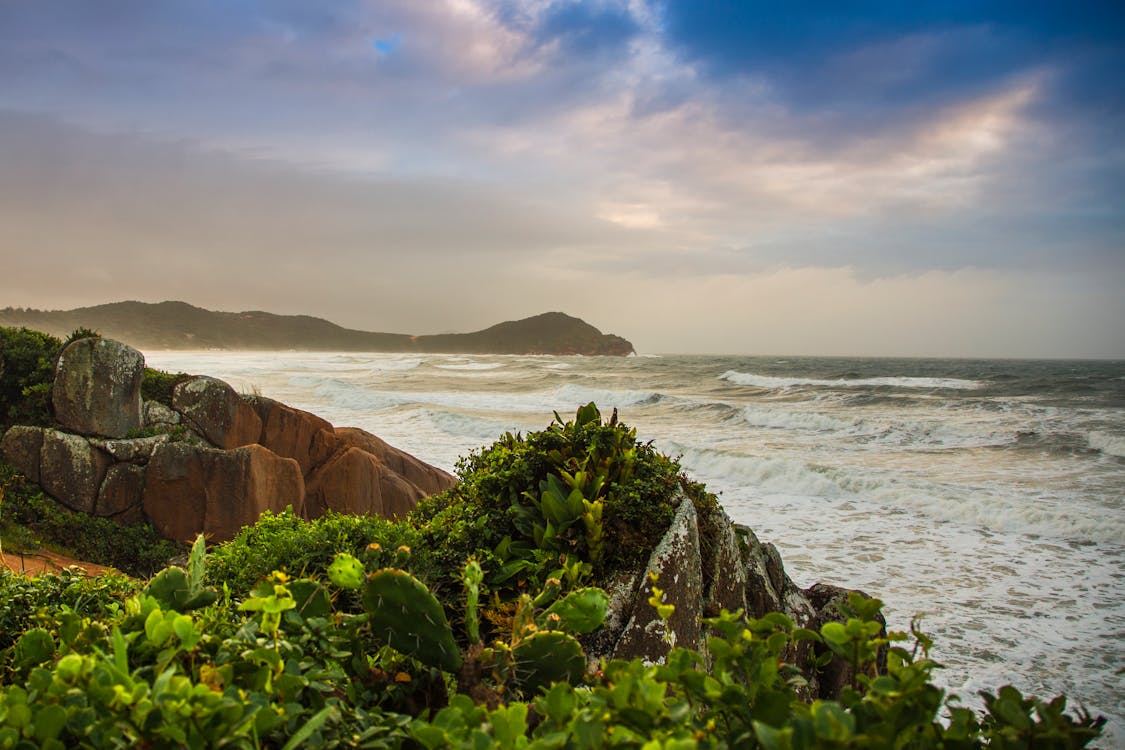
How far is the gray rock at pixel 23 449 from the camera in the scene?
9.23m

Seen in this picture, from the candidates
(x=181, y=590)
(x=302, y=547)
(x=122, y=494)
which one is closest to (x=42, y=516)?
(x=122, y=494)

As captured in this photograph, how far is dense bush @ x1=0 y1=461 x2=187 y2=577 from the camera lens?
8.98m

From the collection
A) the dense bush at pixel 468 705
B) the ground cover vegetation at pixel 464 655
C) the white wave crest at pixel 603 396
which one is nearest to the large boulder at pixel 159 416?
the ground cover vegetation at pixel 464 655

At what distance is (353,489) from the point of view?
35.9 ft

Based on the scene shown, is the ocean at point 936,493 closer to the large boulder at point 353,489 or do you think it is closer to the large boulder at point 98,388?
the large boulder at point 353,489

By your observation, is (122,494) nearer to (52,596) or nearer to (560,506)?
(52,596)

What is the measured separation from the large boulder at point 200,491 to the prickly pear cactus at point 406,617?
8.65m

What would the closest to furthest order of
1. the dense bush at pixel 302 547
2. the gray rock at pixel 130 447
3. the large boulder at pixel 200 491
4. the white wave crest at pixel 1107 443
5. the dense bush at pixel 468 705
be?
the dense bush at pixel 468 705
the dense bush at pixel 302 547
the large boulder at pixel 200 491
the gray rock at pixel 130 447
the white wave crest at pixel 1107 443

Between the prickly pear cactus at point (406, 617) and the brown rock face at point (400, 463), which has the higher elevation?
the prickly pear cactus at point (406, 617)

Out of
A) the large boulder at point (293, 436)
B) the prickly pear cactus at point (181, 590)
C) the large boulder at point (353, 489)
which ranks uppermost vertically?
the prickly pear cactus at point (181, 590)

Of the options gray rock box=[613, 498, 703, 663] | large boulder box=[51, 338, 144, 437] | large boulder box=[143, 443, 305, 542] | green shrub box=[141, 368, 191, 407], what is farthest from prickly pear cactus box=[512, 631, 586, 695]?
green shrub box=[141, 368, 191, 407]

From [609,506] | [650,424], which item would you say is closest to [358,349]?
[650,424]

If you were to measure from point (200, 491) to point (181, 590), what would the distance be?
894 cm

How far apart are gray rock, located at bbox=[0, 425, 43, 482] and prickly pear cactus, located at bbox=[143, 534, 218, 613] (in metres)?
9.73
